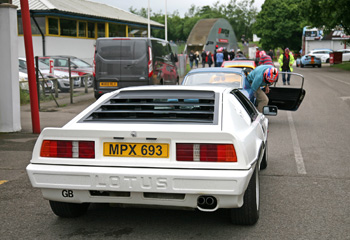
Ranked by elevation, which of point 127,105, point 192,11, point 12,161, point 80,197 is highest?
point 192,11

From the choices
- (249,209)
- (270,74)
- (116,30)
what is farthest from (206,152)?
(116,30)

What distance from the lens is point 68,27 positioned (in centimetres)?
3347

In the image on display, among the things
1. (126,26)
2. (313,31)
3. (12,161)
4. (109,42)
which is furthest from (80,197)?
(313,31)

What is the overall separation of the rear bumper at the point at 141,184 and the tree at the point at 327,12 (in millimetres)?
37030

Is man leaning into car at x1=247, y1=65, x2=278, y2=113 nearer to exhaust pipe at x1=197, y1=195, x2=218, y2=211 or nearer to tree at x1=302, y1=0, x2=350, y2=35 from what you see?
exhaust pipe at x1=197, y1=195, x2=218, y2=211

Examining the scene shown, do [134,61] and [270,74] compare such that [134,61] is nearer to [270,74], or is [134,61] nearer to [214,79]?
[214,79]

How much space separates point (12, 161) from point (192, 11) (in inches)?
6546

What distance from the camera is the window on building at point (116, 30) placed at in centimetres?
3957

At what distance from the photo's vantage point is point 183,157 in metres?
4.06

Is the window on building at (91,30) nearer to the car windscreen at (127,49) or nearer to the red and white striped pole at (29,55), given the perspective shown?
the car windscreen at (127,49)

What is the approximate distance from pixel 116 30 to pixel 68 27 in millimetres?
7307

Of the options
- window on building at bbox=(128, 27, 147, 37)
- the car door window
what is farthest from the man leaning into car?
window on building at bbox=(128, 27, 147, 37)

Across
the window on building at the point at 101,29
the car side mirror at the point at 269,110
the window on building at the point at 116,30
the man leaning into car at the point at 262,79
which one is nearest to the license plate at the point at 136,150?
the car side mirror at the point at 269,110

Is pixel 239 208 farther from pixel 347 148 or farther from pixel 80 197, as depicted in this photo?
pixel 347 148
